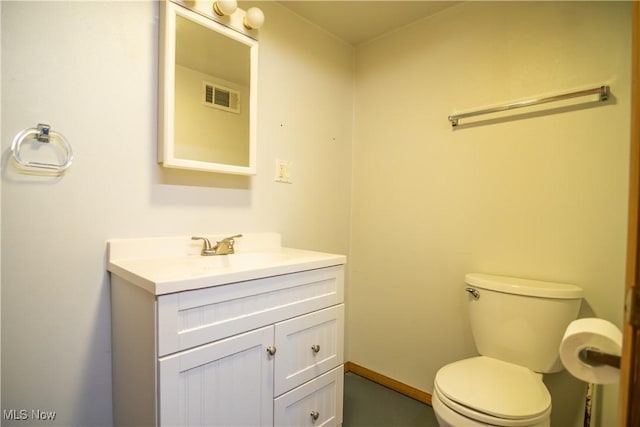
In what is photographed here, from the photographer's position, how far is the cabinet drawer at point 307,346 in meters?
1.14

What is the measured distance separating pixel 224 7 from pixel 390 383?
7.19 ft

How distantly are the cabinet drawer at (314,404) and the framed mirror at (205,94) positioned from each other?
969mm

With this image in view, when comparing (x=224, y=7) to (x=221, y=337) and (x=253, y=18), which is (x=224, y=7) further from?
(x=221, y=337)

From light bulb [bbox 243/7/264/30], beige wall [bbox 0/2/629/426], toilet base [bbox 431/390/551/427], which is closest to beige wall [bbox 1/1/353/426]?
beige wall [bbox 0/2/629/426]

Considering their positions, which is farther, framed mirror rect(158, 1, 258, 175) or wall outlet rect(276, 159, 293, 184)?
wall outlet rect(276, 159, 293, 184)

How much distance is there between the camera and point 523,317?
1305 mm

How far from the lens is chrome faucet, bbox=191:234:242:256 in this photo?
1346 mm

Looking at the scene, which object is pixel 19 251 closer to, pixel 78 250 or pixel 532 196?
pixel 78 250

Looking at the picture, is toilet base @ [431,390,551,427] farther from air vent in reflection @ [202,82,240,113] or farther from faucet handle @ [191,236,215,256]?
air vent in reflection @ [202,82,240,113]

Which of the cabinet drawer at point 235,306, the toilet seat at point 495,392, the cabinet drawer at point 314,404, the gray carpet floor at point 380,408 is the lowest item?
the gray carpet floor at point 380,408

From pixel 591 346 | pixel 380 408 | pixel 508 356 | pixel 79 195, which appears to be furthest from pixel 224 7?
pixel 380 408

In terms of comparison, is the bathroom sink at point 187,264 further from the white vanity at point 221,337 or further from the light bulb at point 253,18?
the light bulb at point 253,18

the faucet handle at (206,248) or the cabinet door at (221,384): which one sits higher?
the faucet handle at (206,248)

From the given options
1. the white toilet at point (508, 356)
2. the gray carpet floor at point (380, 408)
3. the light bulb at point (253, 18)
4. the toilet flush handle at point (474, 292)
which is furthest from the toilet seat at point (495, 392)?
the light bulb at point (253, 18)
